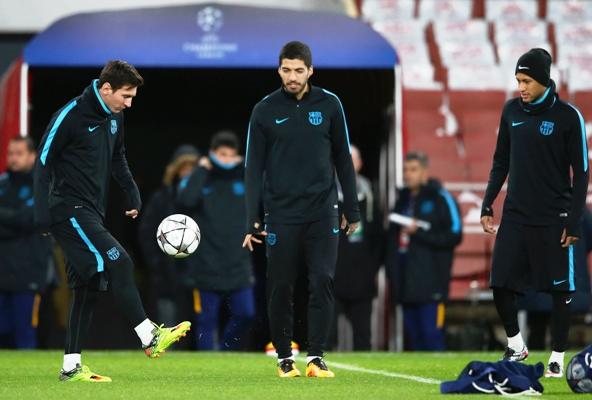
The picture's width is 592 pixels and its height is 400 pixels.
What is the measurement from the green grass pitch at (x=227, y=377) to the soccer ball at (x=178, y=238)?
2.68 ft

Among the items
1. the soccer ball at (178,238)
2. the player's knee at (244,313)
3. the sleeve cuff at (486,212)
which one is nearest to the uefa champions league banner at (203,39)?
the player's knee at (244,313)

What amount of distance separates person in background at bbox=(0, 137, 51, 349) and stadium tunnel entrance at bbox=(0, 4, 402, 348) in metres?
0.62

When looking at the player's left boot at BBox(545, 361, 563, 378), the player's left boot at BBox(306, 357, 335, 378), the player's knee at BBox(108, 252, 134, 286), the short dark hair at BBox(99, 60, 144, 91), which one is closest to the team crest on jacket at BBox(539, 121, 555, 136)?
the player's left boot at BBox(545, 361, 563, 378)

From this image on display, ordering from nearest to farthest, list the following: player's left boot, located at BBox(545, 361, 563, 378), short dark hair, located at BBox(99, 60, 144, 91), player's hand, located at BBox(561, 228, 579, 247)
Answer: short dark hair, located at BBox(99, 60, 144, 91)
player's left boot, located at BBox(545, 361, 563, 378)
player's hand, located at BBox(561, 228, 579, 247)

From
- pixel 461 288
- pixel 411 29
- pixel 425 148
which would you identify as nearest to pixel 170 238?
pixel 461 288

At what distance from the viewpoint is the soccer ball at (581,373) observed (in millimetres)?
7660

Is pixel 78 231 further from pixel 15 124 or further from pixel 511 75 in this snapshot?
pixel 511 75

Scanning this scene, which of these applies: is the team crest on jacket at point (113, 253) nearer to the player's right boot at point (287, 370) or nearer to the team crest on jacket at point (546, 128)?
the player's right boot at point (287, 370)

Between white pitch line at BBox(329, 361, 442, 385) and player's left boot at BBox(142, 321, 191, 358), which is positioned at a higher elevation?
player's left boot at BBox(142, 321, 191, 358)

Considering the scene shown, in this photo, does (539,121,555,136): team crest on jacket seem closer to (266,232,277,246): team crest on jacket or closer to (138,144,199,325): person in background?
(266,232,277,246): team crest on jacket

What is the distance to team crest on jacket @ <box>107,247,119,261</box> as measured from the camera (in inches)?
345

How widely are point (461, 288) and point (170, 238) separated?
720 centimetres

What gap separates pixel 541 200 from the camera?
30.9ft

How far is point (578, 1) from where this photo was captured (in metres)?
22.6
